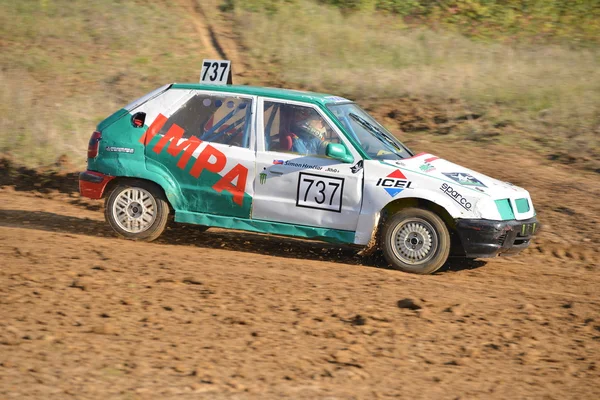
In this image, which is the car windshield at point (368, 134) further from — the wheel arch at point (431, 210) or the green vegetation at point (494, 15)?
the green vegetation at point (494, 15)

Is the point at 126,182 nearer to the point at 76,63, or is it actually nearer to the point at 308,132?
the point at 308,132

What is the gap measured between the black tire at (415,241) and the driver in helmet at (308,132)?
1042 millimetres

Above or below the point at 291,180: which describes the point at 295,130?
above

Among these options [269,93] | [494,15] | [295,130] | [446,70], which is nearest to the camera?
[295,130]

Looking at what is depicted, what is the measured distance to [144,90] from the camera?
16469 millimetres

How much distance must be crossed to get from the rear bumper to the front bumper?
376 centimetres

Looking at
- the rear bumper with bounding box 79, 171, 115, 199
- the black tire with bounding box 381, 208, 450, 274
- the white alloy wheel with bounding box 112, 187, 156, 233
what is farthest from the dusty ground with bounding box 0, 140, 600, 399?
the rear bumper with bounding box 79, 171, 115, 199

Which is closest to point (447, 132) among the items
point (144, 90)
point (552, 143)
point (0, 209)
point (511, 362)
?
point (552, 143)

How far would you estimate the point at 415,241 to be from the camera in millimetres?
7961

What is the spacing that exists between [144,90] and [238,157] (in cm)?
877

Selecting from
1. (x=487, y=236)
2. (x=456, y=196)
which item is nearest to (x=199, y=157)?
(x=456, y=196)

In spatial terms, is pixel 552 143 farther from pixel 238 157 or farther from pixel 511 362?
pixel 511 362

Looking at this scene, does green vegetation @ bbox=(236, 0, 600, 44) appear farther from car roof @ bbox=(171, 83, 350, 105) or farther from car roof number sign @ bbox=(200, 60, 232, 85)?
car roof @ bbox=(171, 83, 350, 105)

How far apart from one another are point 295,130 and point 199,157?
1044mm
